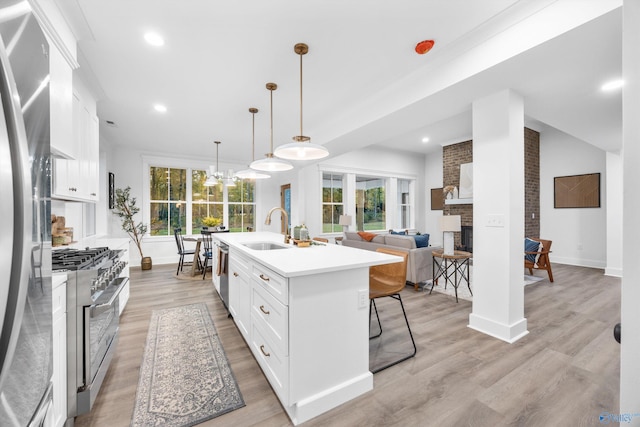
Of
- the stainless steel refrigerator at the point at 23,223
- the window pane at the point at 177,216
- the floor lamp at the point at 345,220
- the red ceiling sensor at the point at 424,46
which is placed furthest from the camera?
the floor lamp at the point at 345,220

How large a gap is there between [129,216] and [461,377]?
642cm

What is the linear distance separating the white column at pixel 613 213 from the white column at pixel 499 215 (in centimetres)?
405

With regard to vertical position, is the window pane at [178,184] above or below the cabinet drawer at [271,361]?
above

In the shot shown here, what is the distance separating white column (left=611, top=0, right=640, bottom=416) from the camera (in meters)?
0.61

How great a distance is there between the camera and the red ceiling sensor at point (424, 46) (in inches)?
90.2

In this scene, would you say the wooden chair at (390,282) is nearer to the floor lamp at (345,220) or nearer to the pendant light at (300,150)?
the pendant light at (300,150)

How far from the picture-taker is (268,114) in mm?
3939

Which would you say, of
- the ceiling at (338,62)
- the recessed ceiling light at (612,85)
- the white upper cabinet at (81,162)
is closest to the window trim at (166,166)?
the ceiling at (338,62)

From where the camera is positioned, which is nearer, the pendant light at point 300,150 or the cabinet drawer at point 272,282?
the cabinet drawer at point 272,282

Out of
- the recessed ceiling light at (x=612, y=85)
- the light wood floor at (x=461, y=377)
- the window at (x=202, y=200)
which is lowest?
the light wood floor at (x=461, y=377)

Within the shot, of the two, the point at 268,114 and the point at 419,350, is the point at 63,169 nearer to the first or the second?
the point at 268,114

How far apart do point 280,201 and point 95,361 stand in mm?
6366

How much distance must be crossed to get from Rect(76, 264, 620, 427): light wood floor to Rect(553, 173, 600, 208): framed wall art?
133 inches

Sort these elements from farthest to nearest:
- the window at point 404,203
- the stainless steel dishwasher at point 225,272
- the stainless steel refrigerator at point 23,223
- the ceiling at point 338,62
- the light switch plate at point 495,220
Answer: the window at point 404,203
the stainless steel dishwasher at point 225,272
the light switch plate at point 495,220
the ceiling at point 338,62
the stainless steel refrigerator at point 23,223
